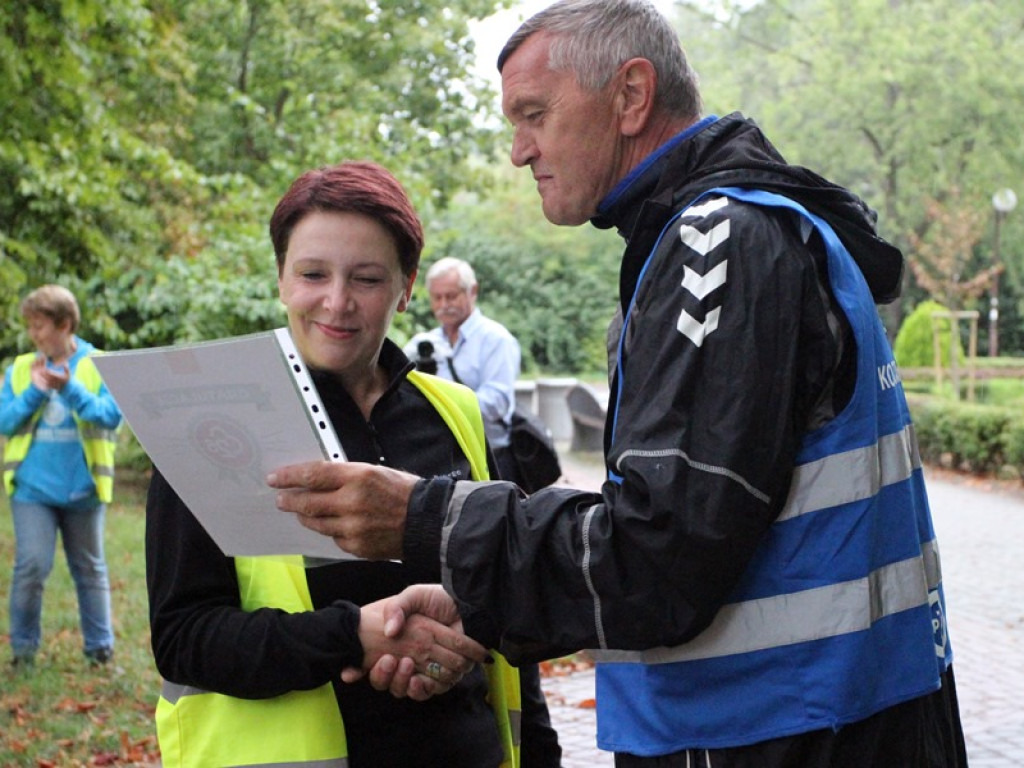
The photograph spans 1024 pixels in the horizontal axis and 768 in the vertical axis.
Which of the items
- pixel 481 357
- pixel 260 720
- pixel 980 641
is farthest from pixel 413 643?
pixel 980 641

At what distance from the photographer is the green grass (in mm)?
6660

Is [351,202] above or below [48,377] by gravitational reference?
above

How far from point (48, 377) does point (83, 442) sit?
1.49 ft

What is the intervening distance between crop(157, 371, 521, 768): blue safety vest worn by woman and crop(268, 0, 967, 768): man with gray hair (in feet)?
1.36

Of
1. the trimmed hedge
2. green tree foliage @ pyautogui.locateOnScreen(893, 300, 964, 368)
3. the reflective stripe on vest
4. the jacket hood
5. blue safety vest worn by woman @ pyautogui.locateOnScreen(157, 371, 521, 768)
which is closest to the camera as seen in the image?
the jacket hood

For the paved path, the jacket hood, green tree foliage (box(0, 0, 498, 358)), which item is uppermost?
green tree foliage (box(0, 0, 498, 358))

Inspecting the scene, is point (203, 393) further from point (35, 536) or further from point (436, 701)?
point (35, 536)

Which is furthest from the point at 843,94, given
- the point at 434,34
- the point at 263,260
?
the point at 263,260

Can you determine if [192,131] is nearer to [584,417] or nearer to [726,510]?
[584,417]

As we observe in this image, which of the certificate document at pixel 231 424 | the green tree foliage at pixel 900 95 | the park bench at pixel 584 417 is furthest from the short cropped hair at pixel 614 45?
the green tree foliage at pixel 900 95

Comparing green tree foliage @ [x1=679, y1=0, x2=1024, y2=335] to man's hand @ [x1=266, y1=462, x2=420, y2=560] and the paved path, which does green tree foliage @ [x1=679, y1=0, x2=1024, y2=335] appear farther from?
man's hand @ [x1=266, y1=462, x2=420, y2=560]

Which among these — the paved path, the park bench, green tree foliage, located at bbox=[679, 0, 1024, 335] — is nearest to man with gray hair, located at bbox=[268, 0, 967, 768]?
the paved path

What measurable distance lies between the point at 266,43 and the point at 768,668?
1872 centimetres

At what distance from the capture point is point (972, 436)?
782 inches
